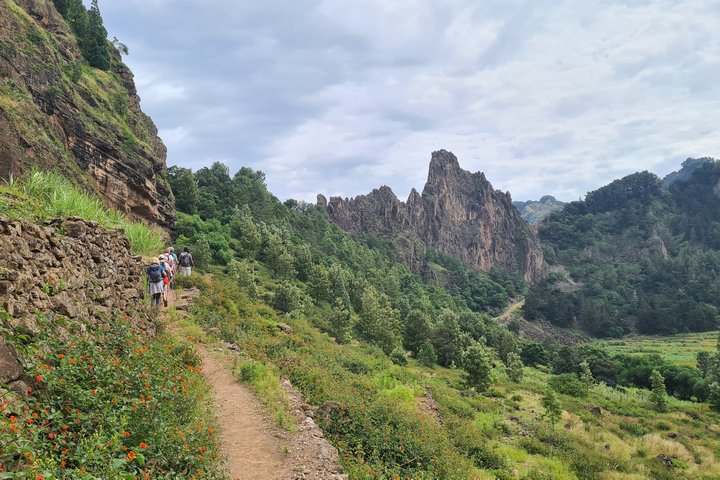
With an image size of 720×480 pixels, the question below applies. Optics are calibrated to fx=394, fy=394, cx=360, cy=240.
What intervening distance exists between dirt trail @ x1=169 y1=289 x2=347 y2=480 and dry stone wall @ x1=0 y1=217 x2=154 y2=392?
3383 mm

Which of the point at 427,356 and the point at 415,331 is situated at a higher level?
the point at 415,331

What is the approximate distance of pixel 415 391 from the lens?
2080 centimetres

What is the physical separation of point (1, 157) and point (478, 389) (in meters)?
36.0

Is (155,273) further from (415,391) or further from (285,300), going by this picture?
(285,300)

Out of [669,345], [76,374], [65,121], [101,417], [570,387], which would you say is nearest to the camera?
[101,417]

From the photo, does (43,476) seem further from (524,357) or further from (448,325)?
(524,357)

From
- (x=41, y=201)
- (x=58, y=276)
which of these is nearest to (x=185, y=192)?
(x=41, y=201)

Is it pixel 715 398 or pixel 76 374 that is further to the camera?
pixel 715 398

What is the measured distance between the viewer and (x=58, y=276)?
303 inches

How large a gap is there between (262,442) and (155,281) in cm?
800

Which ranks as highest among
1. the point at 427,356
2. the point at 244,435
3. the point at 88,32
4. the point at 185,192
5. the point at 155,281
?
the point at 88,32

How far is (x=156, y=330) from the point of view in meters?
12.5

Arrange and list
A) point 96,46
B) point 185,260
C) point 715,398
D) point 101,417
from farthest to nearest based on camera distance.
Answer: point 96,46, point 715,398, point 185,260, point 101,417

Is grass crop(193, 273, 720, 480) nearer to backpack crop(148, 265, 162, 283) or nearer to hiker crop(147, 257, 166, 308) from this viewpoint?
hiker crop(147, 257, 166, 308)
